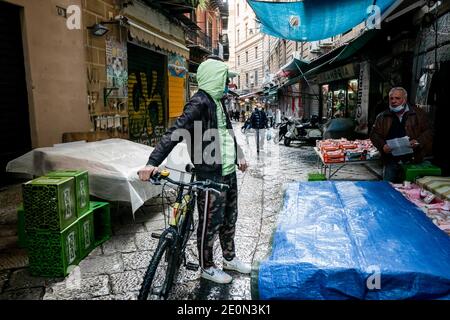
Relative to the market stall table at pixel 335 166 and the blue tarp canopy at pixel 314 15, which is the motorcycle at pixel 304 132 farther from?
the blue tarp canopy at pixel 314 15

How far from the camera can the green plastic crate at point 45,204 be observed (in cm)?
325

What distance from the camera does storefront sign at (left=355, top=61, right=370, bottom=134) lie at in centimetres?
1109

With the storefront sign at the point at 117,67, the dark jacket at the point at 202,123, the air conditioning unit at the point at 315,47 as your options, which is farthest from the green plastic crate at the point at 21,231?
the air conditioning unit at the point at 315,47

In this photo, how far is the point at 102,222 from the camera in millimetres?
4383

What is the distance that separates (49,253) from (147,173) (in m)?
1.58

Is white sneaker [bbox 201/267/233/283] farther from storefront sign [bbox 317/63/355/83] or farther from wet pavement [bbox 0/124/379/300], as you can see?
storefront sign [bbox 317/63/355/83]

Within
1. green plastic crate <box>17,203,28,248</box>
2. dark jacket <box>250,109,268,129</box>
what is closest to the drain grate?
green plastic crate <box>17,203,28,248</box>

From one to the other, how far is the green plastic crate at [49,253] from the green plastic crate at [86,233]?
31cm

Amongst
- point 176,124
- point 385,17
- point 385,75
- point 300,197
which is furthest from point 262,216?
point 385,75

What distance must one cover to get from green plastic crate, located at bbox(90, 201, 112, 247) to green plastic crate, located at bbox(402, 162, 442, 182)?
4228mm

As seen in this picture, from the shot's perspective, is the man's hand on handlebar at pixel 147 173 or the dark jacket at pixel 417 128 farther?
the dark jacket at pixel 417 128

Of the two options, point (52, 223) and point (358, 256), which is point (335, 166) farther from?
point (52, 223)
